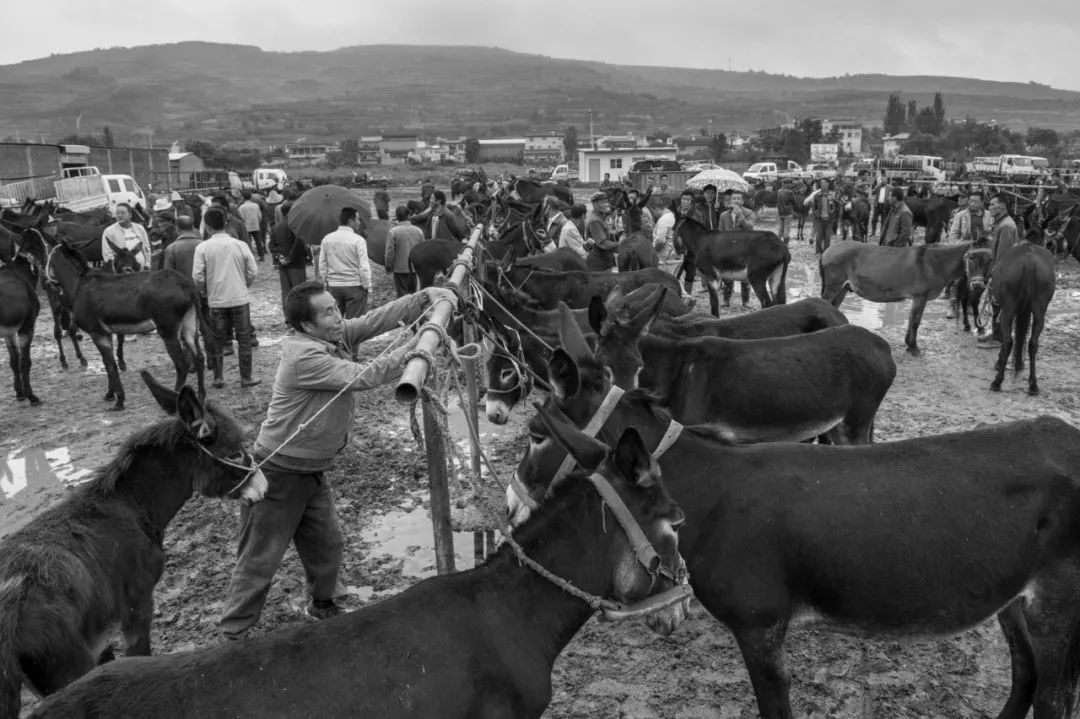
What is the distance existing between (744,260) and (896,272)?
100 inches

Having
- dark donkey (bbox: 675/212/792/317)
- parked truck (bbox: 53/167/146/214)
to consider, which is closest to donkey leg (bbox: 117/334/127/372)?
dark donkey (bbox: 675/212/792/317)

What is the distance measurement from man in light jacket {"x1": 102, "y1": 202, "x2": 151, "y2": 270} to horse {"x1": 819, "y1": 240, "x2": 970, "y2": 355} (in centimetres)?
1170

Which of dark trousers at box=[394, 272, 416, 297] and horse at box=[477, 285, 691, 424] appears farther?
dark trousers at box=[394, 272, 416, 297]

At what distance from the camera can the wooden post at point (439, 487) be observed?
11.3 feet

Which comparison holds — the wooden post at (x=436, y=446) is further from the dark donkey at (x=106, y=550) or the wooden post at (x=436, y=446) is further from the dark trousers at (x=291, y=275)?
the dark trousers at (x=291, y=275)

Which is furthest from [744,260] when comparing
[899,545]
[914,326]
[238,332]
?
[899,545]

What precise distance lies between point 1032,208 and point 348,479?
12.9m

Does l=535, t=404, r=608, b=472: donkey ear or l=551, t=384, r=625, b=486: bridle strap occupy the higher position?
l=535, t=404, r=608, b=472: donkey ear

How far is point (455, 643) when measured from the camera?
8.39 ft

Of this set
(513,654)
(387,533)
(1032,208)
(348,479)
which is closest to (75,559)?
(513,654)

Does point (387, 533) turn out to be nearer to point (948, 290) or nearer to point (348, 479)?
point (348, 479)

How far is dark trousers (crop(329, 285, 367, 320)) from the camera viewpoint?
995 cm

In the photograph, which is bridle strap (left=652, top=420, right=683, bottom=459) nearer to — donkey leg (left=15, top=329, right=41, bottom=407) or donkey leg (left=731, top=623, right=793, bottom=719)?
donkey leg (left=731, top=623, right=793, bottom=719)

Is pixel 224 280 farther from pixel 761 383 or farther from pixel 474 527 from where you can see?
pixel 761 383
